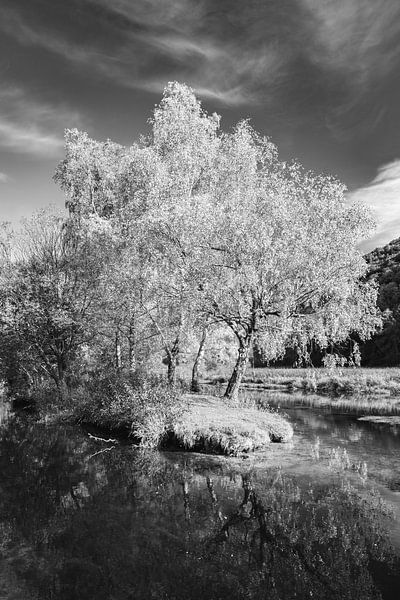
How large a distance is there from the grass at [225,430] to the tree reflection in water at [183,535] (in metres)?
1.43

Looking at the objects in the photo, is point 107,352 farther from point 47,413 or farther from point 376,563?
point 376,563

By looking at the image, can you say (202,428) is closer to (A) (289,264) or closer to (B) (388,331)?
(A) (289,264)

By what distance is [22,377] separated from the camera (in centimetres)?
3553

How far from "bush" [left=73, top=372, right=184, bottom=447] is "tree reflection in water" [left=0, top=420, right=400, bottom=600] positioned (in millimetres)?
2772

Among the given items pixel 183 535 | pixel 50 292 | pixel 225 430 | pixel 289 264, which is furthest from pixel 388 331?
pixel 183 535

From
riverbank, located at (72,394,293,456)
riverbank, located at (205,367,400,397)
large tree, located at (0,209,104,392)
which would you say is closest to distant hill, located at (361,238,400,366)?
riverbank, located at (205,367,400,397)

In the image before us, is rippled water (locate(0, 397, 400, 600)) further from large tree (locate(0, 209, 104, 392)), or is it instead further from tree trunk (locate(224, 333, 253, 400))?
large tree (locate(0, 209, 104, 392))

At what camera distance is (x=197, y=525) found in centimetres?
1166

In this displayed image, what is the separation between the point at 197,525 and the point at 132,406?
1075 cm

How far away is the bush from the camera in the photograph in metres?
19.6

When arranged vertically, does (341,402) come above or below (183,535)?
above

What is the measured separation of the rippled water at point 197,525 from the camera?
8.99 metres

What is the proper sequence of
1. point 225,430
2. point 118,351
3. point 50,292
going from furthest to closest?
point 118,351
point 50,292
point 225,430

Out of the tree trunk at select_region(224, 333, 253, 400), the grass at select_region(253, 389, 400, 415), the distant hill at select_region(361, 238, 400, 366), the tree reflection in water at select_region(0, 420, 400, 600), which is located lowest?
the tree reflection in water at select_region(0, 420, 400, 600)
